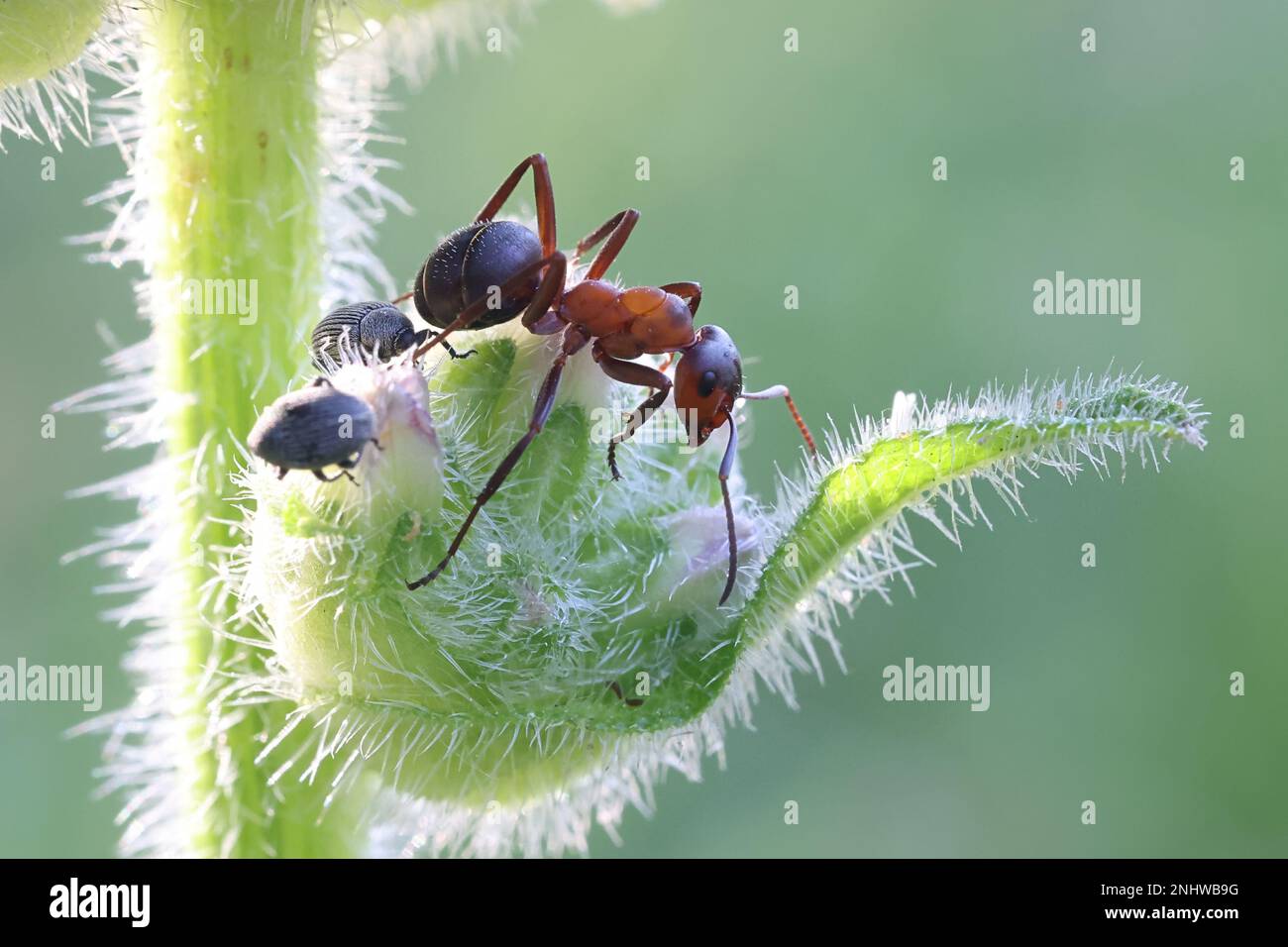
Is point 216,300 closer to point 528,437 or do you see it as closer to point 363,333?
point 363,333

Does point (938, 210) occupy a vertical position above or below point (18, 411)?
above

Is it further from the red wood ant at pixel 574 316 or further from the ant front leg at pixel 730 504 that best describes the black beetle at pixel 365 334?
the ant front leg at pixel 730 504

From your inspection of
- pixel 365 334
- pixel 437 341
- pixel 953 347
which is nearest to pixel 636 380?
pixel 437 341

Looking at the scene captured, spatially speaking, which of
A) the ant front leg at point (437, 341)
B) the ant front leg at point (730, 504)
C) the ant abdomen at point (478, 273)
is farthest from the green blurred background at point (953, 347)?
the ant front leg at point (437, 341)

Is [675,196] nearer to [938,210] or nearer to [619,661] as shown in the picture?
[938,210]

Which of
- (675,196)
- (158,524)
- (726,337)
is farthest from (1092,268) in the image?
(158,524)

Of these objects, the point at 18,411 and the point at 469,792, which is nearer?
the point at 469,792
